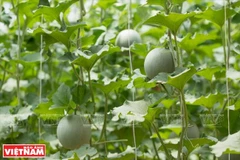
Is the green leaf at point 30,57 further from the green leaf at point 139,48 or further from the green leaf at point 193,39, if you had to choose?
the green leaf at point 193,39

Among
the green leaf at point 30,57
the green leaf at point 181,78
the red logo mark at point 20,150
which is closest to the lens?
the green leaf at point 181,78

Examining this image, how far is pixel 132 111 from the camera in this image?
124 centimetres

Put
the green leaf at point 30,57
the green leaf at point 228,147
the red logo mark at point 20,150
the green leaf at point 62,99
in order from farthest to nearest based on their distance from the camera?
1. the green leaf at point 30,57
2. the red logo mark at point 20,150
3. the green leaf at point 62,99
4. the green leaf at point 228,147

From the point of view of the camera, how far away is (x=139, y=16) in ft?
6.37

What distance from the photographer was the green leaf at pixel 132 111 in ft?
4.02

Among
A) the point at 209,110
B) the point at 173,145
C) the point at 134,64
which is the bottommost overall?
the point at 173,145

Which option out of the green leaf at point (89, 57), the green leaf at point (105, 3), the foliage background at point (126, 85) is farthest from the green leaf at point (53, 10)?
the green leaf at point (105, 3)

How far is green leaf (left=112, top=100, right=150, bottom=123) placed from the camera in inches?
48.3

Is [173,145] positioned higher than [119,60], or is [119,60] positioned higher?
[119,60]

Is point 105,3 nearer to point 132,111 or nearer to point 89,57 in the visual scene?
point 89,57

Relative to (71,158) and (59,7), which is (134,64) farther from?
(71,158)

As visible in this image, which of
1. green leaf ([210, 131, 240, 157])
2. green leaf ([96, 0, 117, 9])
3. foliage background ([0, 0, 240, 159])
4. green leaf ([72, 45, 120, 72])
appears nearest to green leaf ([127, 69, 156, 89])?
foliage background ([0, 0, 240, 159])

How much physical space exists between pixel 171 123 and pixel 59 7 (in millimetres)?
535

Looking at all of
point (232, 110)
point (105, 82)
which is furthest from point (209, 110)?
point (105, 82)
